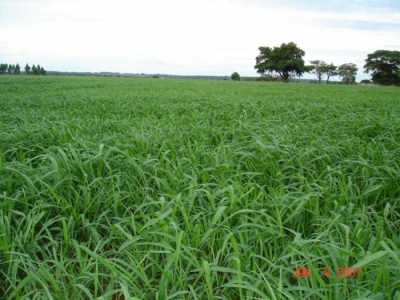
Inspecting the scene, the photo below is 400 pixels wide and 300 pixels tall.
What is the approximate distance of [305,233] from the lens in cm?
192

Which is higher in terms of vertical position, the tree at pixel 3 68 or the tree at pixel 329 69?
the tree at pixel 329 69

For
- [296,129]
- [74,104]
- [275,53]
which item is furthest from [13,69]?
[296,129]

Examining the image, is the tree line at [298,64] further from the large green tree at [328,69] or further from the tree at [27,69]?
the tree at [27,69]

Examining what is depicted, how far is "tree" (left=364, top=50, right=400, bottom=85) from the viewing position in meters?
61.5

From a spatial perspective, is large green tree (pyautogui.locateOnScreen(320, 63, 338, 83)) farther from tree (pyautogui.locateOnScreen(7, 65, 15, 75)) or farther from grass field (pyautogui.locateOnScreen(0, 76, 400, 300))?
grass field (pyautogui.locateOnScreen(0, 76, 400, 300))

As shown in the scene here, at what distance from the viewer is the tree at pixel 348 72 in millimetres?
86125

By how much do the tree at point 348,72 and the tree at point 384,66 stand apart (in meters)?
17.7

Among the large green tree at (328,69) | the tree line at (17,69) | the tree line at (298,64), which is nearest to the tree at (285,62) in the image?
the tree line at (298,64)

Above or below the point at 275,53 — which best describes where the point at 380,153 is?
below

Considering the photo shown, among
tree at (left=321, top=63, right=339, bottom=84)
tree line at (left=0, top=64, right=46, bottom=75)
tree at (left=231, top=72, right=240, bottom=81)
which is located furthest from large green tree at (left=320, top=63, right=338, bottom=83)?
tree line at (left=0, top=64, right=46, bottom=75)

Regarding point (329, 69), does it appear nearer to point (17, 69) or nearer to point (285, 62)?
point (285, 62)

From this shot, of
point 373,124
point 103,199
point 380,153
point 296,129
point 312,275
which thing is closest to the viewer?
point 312,275

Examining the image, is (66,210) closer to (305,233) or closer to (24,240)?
(24,240)

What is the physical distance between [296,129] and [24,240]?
140 inches
